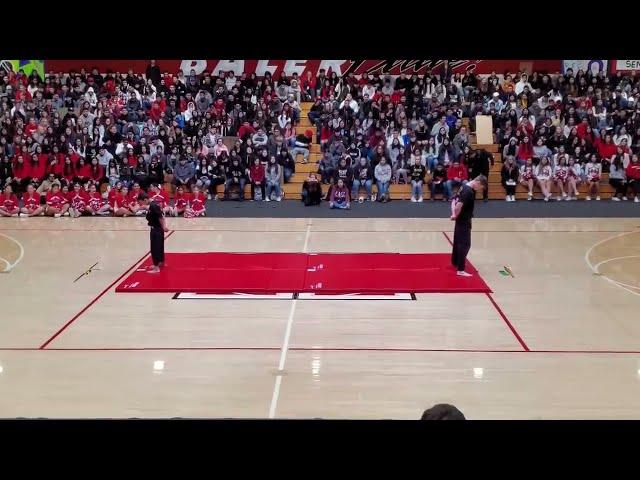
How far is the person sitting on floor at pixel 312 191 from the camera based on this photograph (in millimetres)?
19469

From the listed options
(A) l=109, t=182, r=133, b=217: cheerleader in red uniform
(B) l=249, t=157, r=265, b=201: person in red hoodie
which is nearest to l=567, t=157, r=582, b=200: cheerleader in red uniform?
(B) l=249, t=157, r=265, b=201: person in red hoodie

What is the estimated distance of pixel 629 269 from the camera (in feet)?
39.9

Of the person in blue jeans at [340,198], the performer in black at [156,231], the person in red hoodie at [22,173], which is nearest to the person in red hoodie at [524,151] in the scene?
the person in blue jeans at [340,198]

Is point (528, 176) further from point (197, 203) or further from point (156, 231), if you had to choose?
point (156, 231)

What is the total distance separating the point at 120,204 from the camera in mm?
17875

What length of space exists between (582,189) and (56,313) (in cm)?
1589

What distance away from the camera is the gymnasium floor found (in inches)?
265

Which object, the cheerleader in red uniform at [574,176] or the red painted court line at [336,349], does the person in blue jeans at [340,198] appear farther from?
the red painted court line at [336,349]

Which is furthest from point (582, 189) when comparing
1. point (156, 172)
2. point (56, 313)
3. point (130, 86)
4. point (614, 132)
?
point (56, 313)

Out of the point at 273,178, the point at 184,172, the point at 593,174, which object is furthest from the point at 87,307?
the point at 593,174

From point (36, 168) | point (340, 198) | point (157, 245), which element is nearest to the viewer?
point (157, 245)

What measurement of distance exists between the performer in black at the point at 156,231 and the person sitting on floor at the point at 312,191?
7.95 metres

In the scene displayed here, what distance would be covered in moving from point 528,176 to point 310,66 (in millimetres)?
8498

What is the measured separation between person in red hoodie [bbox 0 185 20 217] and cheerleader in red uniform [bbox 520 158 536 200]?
13606 millimetres
